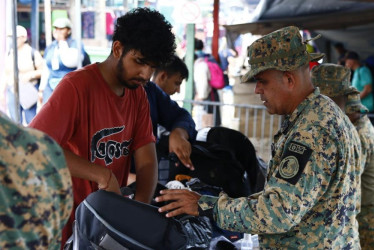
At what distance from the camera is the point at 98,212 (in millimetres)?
1769

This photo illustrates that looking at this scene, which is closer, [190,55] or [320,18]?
[320,18]

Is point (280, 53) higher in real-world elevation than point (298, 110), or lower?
higher

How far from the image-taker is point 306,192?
1.75 m

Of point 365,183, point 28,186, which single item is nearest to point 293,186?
point 28,186

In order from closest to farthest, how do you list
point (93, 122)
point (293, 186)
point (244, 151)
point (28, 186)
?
point (28, 186) → point (293, 186) → point (93, 122) → point (244, 151)

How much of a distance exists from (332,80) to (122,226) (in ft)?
6.25

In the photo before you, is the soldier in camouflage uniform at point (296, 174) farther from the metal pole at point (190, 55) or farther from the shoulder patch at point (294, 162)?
the metal pole at point (190, 55)

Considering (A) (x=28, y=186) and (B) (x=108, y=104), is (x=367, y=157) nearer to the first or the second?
(B) (x=108, y=104)

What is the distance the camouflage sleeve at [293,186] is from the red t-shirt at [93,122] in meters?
0.66

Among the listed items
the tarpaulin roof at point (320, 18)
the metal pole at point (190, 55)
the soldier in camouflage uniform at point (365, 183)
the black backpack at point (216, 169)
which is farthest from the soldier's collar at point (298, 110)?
the metal pole at point (190, 55)

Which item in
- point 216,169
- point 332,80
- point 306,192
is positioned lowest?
point 216,169

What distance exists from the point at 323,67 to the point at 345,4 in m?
4.20

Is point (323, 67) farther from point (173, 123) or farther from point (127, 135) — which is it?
point (127, 135)

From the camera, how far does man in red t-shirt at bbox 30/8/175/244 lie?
192cm
